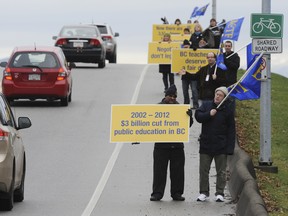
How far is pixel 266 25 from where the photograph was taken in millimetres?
21266

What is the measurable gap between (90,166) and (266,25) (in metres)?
4.11

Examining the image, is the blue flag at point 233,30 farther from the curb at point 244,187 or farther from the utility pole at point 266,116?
the curb at point 244,187

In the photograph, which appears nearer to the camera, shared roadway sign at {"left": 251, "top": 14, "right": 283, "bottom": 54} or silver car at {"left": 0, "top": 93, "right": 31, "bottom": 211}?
silver car at {"left": 0, "top": 93, "right": 31, "bottom": 211}

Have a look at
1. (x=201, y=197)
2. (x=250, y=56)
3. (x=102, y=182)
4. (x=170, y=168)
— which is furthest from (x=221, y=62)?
(x=201, y=197)

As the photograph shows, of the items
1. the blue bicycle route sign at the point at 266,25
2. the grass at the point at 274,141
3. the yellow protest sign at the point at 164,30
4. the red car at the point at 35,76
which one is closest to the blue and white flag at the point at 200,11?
the yellow protest sign at the point at 164,30

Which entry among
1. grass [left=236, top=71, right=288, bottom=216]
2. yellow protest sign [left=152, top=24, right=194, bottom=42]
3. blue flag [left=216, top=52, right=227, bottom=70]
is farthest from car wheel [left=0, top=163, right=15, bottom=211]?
yellow protest sign [left=152, top=24, right=194, bottom=42]

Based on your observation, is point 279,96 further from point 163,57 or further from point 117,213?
point 117,213

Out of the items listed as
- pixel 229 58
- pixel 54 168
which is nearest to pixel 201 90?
pixel 229 58

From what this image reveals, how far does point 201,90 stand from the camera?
22953 millimetres

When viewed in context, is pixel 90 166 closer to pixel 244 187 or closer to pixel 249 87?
pixel 249 87

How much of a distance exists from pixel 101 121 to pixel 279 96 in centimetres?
933

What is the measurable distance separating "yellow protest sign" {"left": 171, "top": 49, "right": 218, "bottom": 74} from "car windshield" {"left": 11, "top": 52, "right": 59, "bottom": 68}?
3.35m

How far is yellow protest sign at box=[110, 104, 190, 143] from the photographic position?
18.4 m

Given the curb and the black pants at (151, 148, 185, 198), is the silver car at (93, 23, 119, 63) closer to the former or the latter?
the curb
